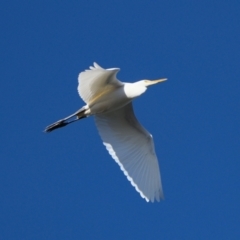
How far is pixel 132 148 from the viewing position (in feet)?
54.3

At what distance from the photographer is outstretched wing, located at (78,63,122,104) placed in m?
14.5

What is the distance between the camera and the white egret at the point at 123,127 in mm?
15438

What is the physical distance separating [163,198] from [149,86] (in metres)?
2.20

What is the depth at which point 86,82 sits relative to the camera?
1493 cm

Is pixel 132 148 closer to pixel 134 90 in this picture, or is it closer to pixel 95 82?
pixel 134 90

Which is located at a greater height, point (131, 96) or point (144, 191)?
point (131, 96)

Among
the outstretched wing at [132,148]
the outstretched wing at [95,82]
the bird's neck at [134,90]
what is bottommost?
the outstretched wing at [132,148]

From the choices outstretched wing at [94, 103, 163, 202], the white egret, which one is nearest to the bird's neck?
the white egret

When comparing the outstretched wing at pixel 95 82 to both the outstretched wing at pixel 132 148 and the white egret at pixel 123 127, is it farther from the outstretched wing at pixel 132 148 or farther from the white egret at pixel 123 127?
the outstretched wing at pixel 132 148

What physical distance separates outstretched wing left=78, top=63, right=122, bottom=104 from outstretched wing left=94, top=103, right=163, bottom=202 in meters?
0.98

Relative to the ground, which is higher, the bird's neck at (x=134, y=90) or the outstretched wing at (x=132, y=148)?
the bird's neck at (x=134, y=90)

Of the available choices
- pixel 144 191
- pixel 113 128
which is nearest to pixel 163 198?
pixel 144 191

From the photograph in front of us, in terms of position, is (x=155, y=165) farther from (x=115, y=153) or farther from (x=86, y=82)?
(x=86, y=82)

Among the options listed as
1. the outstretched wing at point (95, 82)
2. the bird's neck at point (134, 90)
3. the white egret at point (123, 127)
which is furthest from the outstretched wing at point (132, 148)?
the outstretched wing at point (95, 82)
